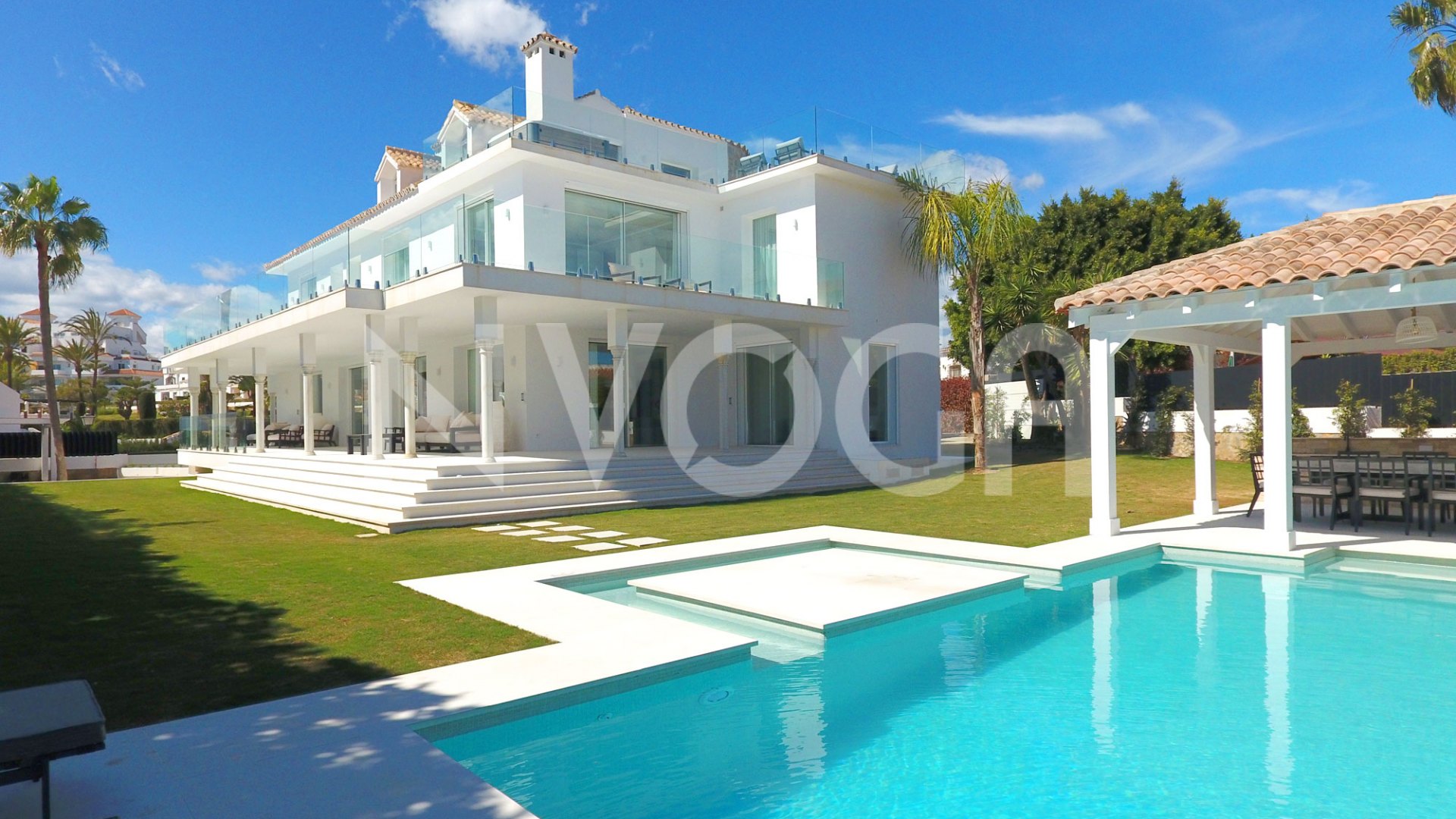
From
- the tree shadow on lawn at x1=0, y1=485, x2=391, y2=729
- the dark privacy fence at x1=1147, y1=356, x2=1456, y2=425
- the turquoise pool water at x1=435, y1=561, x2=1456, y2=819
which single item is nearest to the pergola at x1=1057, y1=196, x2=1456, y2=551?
the turquoise pool water at x1=435, y1=561, x2=1456, y2=819

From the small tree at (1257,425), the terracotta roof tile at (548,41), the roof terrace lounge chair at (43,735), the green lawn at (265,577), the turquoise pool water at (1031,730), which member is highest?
the terracotta roof tile at (548,41)

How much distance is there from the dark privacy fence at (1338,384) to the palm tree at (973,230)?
17.3 feet

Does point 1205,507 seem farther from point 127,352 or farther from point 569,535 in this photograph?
point 127,352

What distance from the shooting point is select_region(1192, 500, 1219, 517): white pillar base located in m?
12.1

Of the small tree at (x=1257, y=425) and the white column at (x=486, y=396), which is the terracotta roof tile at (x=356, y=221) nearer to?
the white column at (x=486, y=396)

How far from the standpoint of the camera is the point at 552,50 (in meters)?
20.3

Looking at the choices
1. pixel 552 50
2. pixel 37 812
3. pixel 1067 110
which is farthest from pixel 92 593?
pixel 1067 110

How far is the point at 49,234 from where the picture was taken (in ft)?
81.9

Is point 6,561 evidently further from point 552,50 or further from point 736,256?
point 552,50

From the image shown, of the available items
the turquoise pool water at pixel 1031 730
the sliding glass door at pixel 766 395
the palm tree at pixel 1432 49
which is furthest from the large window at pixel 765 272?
the palm tree at pixel 1432 49

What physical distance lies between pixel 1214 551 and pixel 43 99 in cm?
2869

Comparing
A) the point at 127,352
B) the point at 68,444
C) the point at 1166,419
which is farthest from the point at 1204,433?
the point at 127,352

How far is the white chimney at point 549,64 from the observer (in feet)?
66.0

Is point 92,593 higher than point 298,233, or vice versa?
point 298,233
